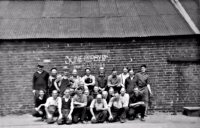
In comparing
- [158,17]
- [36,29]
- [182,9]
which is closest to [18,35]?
[36,29]

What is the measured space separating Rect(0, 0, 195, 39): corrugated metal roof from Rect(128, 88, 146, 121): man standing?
2120 millimetres

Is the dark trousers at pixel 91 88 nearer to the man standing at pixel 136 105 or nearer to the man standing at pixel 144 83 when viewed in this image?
the man standing at pixel 136 105

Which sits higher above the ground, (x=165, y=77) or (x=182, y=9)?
(x=182, y=9)

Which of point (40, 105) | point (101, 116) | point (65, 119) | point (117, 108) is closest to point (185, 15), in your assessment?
point (117, 108)

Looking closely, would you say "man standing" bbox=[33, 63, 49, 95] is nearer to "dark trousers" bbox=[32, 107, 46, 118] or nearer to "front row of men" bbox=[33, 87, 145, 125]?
"front row of men" bbox=[33, 87, 145, 125]

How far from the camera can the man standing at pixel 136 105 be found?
963 cm

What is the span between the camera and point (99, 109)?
9.48m

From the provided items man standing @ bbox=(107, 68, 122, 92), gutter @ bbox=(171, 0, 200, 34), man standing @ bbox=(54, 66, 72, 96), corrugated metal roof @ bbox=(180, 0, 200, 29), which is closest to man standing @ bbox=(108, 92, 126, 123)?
man standing @ bbox=(107, 68, 122, 92)

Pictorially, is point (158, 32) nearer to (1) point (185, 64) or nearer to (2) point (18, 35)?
(1) point (185, 64)

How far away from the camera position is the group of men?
30.9 ft

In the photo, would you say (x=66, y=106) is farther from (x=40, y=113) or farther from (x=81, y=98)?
(x=40, y=113)

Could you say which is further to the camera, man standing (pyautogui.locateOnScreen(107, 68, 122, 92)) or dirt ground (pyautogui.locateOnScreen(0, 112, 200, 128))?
man standing (pyautogui.locateOnScreen(107, 68, 122, 92))

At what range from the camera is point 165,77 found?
10.9 m

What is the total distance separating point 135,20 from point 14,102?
4.96 m
